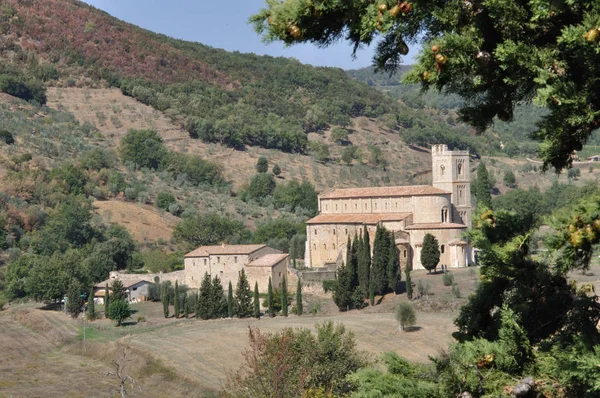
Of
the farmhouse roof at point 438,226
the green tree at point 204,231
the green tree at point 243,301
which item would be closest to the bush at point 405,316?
the green tree at point 243,301

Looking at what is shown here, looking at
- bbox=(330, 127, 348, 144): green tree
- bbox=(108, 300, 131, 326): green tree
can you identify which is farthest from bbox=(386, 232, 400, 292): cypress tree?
bbox=(330, 127, 348, 144): green tree

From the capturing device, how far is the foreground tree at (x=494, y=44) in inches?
293

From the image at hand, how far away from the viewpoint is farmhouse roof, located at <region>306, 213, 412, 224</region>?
66500 millimetres

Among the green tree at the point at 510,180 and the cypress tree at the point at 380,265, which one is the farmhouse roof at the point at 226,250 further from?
the green tree at the point at 510,180

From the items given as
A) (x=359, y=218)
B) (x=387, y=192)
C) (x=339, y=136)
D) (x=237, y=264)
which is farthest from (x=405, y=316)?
(x=339, y=136)

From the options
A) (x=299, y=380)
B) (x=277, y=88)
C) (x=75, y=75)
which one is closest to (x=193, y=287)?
(x=299, y=380)

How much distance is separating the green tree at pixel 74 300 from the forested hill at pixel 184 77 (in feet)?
232

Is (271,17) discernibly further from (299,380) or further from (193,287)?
(193,287)

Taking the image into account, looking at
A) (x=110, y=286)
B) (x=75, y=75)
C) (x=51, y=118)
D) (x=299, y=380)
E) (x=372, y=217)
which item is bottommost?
(x=299, y=380)

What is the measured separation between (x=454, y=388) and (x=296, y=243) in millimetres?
67044

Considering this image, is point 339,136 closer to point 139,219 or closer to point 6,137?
point 6,137

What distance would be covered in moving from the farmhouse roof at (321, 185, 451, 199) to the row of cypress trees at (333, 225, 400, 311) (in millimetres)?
11196

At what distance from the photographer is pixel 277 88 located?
172m

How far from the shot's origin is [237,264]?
63.0 metres
